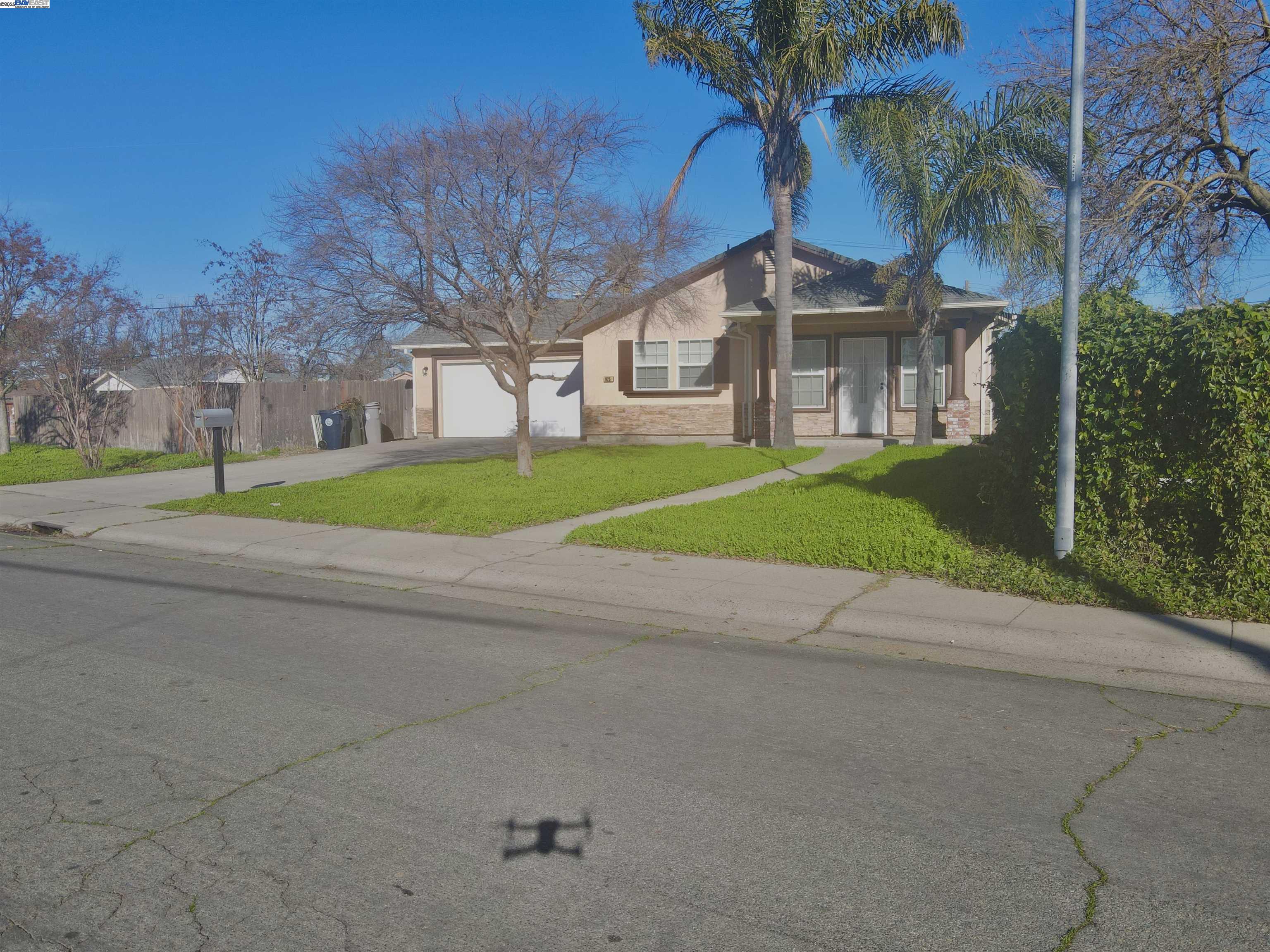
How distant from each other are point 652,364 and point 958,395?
695cm

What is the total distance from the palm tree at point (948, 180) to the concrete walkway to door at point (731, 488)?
1.65 meters

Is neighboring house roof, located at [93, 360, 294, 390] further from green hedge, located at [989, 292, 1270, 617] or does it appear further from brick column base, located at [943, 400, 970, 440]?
green hedge, located at [989, 292, 1270, 617]

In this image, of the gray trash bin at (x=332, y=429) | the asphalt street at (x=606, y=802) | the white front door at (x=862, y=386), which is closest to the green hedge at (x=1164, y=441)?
the asphalt street at (x=606, y=802)

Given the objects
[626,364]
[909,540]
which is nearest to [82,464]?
[626,364]

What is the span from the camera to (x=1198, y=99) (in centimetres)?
1384

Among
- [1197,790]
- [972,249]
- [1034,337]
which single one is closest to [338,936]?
[1197,790]

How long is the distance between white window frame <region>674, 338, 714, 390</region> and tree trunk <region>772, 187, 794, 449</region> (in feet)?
11.0

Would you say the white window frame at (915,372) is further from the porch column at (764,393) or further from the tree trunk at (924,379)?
the porch column at (764,393)

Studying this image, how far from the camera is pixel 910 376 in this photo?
2133 centimetres

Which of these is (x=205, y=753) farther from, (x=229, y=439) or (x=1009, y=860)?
(x=229, y=439)

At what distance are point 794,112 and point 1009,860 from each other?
55.2 feet

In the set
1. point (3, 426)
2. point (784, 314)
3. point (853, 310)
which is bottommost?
point (3, 426)

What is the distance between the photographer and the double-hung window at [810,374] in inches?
858

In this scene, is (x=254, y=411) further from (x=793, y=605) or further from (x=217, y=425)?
(x=793, y=605)
